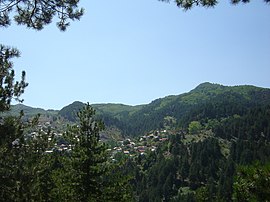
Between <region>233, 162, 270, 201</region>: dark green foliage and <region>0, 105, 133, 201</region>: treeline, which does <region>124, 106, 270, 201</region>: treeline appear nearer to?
<region>0, 105, 133, 201</region>: treeline

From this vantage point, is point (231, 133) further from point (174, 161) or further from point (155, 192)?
point (155, 192)

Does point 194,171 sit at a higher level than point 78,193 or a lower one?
lower

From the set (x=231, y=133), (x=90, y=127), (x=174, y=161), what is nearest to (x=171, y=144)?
(x=174, y=161)

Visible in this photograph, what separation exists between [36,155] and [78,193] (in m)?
6.51

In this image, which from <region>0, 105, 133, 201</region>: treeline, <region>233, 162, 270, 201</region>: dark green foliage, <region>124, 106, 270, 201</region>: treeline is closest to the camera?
<region>233, 162, 270, 201</region>: dark green foliage

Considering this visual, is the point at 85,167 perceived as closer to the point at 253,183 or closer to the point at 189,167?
the point at 253,183


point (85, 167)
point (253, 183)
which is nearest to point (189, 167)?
point (85, 167)

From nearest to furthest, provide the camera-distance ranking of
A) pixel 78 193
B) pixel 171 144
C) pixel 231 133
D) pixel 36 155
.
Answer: pixel 36 155 < pixel 78 193 < pixel 171 144 < pixel 231 133

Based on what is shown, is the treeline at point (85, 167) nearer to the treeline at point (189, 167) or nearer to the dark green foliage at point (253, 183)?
the dark green foliage at point (253, 183)

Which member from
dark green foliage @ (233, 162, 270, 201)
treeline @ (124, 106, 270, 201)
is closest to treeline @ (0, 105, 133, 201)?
dark green foliage @ (233, 162, 270, 201)

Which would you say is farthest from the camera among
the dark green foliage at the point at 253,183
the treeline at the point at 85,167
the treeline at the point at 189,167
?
the treeline at the point at 189,167

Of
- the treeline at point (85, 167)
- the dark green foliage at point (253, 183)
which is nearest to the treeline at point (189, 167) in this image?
the treeline at point (85, 167)

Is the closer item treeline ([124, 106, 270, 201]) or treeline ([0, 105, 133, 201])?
treeline ([0, 105, 133, 201])

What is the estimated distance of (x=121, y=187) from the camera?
58.9ft
